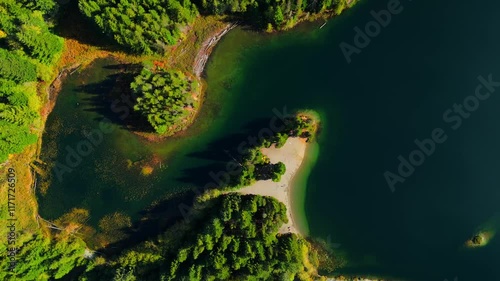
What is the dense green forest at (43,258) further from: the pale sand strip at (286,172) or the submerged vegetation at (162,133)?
the pale sand strip at (286,172)

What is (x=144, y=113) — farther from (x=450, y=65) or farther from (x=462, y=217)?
(x=462, y=217)

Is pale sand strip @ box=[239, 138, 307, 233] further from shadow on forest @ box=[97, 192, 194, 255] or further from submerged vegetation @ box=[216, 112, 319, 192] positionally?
shadow on forest @ box=[97, 192, 194, 255]

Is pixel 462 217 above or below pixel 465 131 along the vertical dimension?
below

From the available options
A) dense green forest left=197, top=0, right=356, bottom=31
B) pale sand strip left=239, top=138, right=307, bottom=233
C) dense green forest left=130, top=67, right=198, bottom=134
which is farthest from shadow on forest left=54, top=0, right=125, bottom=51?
pale sand strip left=239, top=138, right=307, bottom=233

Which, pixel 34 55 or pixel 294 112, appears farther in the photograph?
pixel 294 112

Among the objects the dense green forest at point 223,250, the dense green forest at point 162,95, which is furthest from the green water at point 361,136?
the dense green forest at point 223,250

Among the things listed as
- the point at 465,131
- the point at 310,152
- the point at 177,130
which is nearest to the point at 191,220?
the point at 177,130

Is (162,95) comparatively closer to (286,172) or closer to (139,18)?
(139,18)
